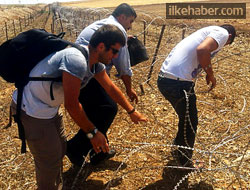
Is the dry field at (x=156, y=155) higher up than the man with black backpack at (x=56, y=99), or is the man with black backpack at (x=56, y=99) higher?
the man with black backpack at (x=56, y=99)

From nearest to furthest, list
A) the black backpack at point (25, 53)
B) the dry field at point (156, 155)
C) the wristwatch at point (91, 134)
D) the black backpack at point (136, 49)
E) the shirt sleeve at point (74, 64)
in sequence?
the shirt sleeve at point (74, 64), the black backpack at point (25, 53), the wristwatch at point (91, 134), the dry field at point (156, 155), the black backpack at point (136, 49)

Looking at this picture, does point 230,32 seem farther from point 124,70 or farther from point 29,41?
point 29,41

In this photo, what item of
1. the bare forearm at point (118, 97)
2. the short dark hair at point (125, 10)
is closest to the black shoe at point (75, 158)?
the bare forearm at point (118, 97)

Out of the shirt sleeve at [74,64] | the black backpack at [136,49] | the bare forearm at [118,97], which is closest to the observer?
the shirt sleeve at [74,64]

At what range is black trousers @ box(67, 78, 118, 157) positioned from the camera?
271 cm

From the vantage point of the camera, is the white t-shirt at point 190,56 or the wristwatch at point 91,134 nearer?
the wristwatch at point 91,134

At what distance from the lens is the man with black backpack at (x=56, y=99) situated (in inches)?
66.8

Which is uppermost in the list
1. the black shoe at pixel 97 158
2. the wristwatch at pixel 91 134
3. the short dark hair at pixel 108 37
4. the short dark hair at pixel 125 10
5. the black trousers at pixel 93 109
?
the short dark hair at pixel 125 10

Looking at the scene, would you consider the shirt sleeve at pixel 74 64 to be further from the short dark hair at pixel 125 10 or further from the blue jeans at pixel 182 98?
the short dark hair at pixel 125 10

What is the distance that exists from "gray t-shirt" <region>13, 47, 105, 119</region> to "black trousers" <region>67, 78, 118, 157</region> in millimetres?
721

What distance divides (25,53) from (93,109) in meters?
1.06

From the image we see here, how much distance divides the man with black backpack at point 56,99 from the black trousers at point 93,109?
1.92 ft

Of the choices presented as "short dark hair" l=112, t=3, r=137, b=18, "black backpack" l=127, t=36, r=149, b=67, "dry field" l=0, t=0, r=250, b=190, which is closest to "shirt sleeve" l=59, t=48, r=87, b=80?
"dry field" l=0, t=0, r=250, b=190

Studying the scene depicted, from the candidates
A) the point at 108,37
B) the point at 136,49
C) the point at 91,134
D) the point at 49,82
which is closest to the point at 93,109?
the point at 91,134
